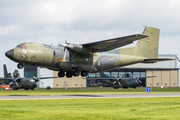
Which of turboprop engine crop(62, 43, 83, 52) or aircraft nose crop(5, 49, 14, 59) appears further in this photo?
turboprop engine crop(62, 43, 83, 52)

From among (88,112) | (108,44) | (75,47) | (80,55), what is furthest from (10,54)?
(88,112)

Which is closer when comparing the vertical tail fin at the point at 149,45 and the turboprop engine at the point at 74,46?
the turboprop engine at the point at 74,46

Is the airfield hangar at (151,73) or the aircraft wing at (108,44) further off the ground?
the aircraft wing at (108,44)

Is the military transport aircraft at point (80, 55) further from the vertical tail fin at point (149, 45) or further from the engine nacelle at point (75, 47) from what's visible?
the vertical tail fin at point (149, 45)

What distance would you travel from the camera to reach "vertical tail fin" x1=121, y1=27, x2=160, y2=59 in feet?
125

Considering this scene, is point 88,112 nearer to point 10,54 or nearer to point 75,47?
point 75,47

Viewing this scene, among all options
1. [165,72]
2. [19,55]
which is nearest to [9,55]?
[19,55]

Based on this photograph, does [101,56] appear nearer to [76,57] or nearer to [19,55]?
[76,57]

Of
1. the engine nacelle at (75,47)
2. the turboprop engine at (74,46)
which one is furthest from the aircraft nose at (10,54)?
the engine nacelle at (75,47)

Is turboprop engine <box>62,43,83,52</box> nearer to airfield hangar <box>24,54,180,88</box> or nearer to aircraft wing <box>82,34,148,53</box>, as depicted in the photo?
aircraft wing <box>82,34,148,53</box>

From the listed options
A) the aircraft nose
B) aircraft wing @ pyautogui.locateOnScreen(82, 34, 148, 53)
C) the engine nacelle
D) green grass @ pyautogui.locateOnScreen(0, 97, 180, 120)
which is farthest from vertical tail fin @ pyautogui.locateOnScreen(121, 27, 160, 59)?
green grass @ pyautogui.locateOnScreen(0, 97, 180, 120)

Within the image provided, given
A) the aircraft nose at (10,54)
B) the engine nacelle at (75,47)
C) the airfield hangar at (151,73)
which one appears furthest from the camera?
the airfield hangar at (151,73)

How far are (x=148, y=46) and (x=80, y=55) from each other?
13130 millimetres

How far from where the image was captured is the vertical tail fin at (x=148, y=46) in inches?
1499
